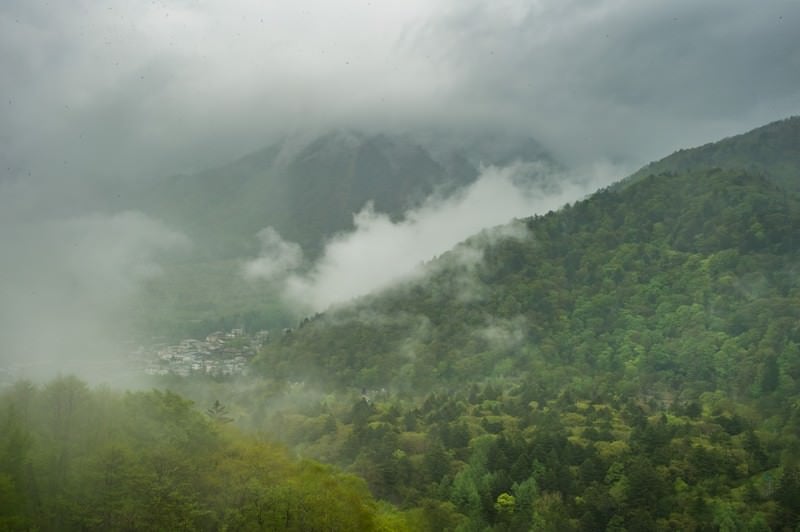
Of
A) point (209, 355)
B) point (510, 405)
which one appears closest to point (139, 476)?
point (510, 405)

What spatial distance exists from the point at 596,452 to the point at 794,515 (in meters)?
18.7

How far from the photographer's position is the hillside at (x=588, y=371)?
6397 cm

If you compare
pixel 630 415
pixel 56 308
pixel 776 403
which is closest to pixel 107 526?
pixel 630 415

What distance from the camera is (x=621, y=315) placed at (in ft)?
393

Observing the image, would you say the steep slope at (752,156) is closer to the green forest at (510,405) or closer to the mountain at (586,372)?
the green forest at (510,405)

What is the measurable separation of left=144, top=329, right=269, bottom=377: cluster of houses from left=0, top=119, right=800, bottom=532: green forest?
18.9 metres

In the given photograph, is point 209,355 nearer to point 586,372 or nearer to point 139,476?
point 586,372

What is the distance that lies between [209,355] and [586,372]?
94662 mm

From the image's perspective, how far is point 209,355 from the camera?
16800cm

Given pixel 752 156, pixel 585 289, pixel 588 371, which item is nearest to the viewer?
pixel 588 371

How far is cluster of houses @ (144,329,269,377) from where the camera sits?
14536 cm

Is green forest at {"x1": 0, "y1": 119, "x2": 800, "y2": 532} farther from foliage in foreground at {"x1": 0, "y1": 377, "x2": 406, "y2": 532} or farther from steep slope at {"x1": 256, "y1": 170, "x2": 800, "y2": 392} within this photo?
steep slope at {"x1": 256, "y1": 170, "x2": 800, "y2": 392}

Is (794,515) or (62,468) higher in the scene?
(62,468)

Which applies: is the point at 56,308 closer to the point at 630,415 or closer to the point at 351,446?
Answer: the point at 351,446
